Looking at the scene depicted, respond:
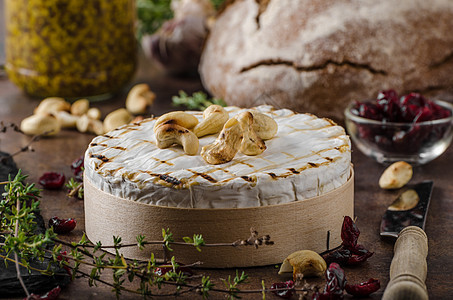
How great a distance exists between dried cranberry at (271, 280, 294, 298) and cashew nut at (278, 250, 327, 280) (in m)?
0.03

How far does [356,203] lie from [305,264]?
0.43 meters

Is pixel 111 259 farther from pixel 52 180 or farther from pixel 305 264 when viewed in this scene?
pixel 52 180

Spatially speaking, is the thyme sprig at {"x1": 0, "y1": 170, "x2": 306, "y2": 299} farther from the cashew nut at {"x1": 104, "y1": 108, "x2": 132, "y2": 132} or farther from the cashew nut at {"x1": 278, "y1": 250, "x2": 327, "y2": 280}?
the cashew nut at {"x1": 104, "y1": 108, "x2": 132, "y2": 132}

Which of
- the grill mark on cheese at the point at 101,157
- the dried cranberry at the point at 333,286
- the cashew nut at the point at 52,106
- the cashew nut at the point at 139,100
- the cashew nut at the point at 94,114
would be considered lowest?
the cashew nut at the point at 139,100

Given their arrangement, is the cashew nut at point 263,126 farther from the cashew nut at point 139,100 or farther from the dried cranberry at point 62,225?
the cashew nut at point 139,100

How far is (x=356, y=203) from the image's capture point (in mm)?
1441

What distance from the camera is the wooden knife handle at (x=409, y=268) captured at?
2.97 ft

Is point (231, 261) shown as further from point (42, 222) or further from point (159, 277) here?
point (42, 222)

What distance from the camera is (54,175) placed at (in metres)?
1.52

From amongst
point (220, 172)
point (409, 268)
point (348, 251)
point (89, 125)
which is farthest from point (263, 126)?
point (89, 125)

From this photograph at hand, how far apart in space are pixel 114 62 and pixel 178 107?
28 cm

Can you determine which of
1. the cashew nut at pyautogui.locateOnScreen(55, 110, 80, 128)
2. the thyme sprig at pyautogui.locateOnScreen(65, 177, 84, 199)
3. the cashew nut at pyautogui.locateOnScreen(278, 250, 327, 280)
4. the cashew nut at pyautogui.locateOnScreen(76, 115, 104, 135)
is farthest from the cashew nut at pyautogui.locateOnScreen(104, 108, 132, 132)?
the cashew nut at pyautogui.locateOnScreen(278, 250, 327, 280)

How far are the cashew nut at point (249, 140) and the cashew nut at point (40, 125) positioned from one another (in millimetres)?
920

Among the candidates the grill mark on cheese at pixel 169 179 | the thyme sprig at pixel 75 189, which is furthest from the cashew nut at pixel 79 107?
the grill mark on cheese at pixel 169 179
